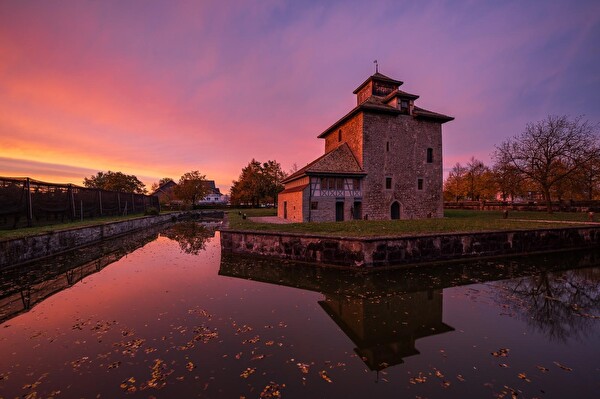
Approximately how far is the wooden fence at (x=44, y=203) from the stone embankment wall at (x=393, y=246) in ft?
42.2

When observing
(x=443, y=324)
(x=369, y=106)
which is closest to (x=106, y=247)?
(x=443, y=324)

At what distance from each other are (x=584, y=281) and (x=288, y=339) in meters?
12.9

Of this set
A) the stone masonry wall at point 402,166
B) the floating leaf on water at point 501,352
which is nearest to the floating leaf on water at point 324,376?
the floating leaf on water at point 501,352

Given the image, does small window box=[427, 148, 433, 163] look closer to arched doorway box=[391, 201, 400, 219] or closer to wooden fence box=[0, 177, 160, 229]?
arched doorway box=[391, 201, 400, 219]

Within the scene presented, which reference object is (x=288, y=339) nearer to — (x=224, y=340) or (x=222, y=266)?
(x=224, y=340)

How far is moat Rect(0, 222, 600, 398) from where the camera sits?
14.4ft

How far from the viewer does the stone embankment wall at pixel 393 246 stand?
40.8 feet

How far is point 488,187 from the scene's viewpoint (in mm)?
50531

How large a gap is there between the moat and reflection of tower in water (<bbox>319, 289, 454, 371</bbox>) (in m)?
0.04

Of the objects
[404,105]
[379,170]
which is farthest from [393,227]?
[404,105]

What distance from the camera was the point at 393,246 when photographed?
41.4 feet

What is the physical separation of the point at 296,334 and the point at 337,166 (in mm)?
19717

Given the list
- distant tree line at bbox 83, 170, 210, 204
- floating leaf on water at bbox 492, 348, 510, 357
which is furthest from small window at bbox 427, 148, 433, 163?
distant tree line at bbox 83, 170, 210, 204

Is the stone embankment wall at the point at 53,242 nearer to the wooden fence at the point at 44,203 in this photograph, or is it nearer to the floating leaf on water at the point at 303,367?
the wooden fence at the point at 44,203
